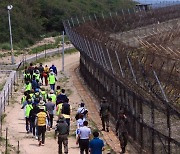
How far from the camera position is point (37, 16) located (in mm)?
62125

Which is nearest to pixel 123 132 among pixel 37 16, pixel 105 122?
pixel 105 122

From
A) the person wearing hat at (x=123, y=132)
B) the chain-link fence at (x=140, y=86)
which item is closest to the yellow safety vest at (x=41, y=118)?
the person wearing hat at (x=123, y=132)

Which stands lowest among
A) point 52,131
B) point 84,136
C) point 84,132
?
point 52,131

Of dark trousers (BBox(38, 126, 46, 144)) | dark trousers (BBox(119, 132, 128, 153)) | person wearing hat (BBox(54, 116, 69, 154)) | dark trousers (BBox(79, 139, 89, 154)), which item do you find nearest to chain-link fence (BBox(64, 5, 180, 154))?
dark trousers (BBox(119, 132, 128, 153))

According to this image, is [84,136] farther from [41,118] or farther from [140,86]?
[140,86]

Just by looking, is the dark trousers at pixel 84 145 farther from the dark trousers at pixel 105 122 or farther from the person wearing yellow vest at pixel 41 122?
the dark trousers at pixel 105 122

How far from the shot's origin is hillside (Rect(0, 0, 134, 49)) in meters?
52.3

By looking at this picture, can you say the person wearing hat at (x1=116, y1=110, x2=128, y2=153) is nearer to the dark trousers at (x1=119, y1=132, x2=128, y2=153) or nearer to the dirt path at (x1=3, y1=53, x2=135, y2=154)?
the dark trousers at (x1=119, y1=132, x2=128, y2=153)

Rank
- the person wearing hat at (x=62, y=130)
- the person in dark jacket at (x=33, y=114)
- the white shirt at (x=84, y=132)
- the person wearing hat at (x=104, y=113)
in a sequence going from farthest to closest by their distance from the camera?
the person wearing hat at (x=104, y=113) → the person in dark jacket at (x=33, y=114) → the person wearing hat at (x=62, y=130) → the white shirt at (x=84, y=132)

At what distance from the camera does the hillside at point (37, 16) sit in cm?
5228

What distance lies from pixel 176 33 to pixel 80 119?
23.4 meters

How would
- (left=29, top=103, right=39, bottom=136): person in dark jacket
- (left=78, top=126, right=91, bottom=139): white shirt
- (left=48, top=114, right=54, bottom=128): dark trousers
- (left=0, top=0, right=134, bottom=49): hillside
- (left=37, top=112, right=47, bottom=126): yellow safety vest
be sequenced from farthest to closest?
(left=0, top=0, right=134, bottom=49): hillside, (left=48, top=114, right=54, bottom=128): dark trousers, (left=29, top=103, right=39, bottom=136): person in dark jacket, (left=37, top=112, right=47, bottom=126): yellow safety vest, (left=78, top=126, right=91, bottom=139): white shirt

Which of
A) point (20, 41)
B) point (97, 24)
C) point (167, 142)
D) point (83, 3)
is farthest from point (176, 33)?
point (83, 3)

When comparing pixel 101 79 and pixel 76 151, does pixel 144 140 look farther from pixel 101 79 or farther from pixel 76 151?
pixel 101 79
